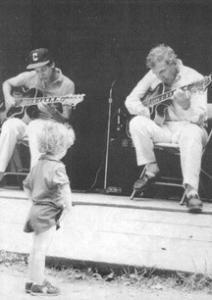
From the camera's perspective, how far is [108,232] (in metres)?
4.22

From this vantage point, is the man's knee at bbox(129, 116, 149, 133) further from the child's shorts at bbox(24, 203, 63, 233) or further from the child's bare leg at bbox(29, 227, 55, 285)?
the child's bare leg at bbox(29, 227, 55, 285)

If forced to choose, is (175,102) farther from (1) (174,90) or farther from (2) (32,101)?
(2) (32,101)

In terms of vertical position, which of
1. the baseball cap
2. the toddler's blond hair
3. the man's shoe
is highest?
Answer: the baseball cap

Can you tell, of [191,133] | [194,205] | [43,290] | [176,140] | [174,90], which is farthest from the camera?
[174,90]

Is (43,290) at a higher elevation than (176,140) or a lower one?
lower

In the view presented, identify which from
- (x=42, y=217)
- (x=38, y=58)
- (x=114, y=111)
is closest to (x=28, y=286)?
(x=42, y=217)

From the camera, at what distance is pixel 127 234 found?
4.17 meters

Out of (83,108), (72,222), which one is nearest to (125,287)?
(72,222)

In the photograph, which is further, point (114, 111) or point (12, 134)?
point (114, 111)

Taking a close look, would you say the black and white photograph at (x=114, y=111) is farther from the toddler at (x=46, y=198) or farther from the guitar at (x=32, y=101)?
the toddler at (x=46, y=198)

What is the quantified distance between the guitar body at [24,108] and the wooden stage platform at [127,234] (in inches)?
36.7

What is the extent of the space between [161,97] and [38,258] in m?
2.51

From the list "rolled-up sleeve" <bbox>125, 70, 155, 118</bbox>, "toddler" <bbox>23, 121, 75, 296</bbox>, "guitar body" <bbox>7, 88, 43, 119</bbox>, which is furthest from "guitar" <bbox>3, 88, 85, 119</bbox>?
"toddler" <bbox>23, 121, 75, 296</bbox>

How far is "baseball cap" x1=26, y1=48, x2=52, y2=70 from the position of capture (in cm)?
574
